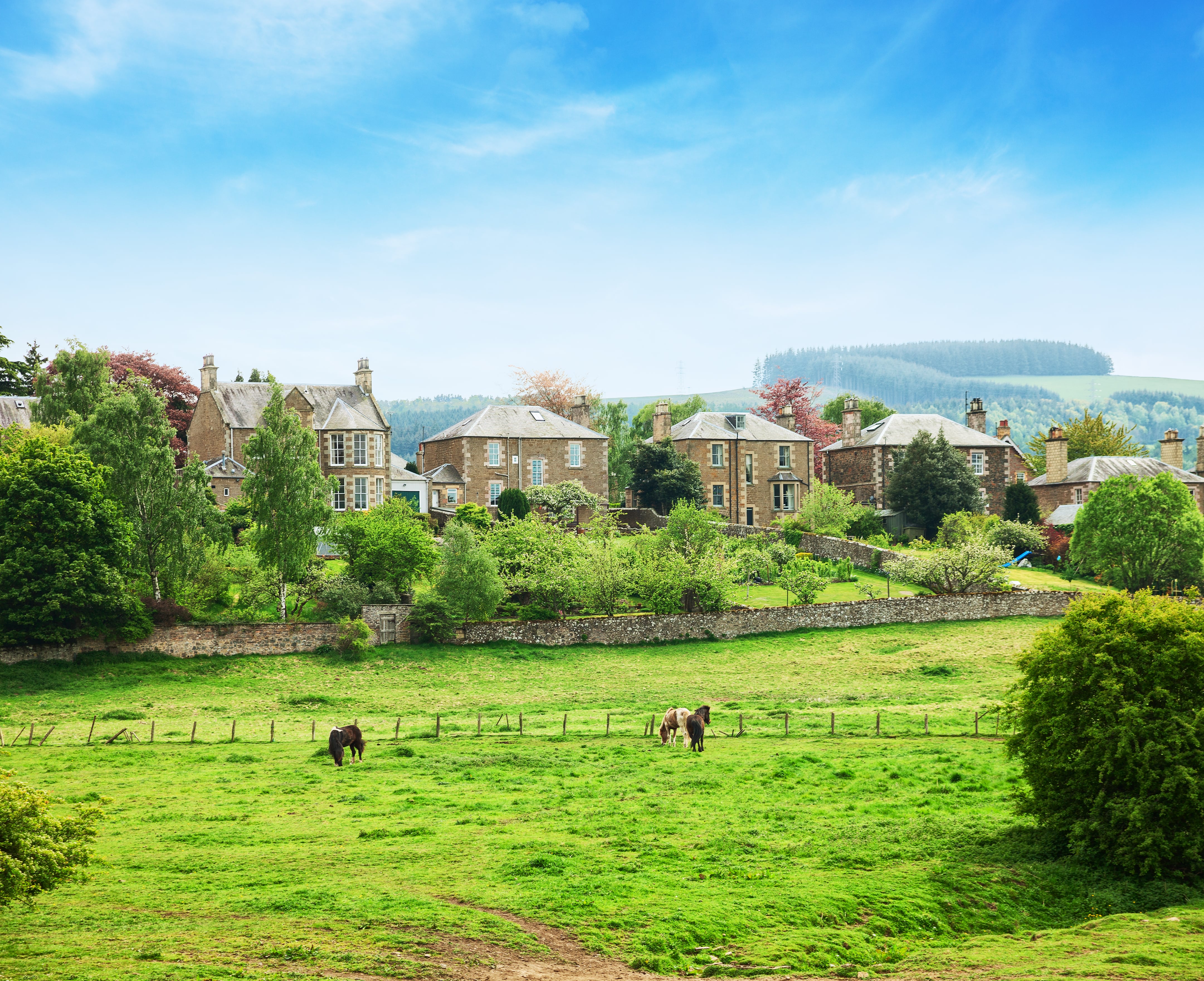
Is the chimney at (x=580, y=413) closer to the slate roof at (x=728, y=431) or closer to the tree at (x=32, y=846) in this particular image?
the slate roof at (x=728, y=431)

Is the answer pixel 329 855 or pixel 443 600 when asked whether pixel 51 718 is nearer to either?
pixel 443 600

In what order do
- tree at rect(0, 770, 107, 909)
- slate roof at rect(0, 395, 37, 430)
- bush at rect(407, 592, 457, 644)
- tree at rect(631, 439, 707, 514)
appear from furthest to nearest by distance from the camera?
tree at rect(631, 439, 707, 514), slate roof at rect(0, 395, 37, 430), bush at rect(407, 592, 457, 644), tree at rect(0, 770, 107, 909)

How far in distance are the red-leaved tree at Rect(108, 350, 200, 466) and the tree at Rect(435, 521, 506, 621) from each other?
107ft

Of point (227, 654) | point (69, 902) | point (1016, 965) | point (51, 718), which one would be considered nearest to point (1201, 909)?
point (1016, 965)

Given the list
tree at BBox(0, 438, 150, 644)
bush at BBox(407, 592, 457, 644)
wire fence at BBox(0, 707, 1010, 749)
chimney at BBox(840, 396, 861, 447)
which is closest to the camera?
wire fence at BBox(0, 707, 1010, 749)

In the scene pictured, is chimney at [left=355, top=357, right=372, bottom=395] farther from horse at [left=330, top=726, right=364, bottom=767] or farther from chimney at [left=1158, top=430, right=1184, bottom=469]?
chimney at [left=1158, top=430, right=1184, bottom=469]

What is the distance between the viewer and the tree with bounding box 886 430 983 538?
2569 inches

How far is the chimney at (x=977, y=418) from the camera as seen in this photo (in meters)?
78.1

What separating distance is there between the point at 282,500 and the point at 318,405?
22037 millimetres

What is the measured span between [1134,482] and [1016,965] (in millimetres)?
49842

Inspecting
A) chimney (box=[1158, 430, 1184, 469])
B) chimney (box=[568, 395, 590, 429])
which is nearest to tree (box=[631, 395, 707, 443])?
chimney (box=[568, 395, 590, 429])

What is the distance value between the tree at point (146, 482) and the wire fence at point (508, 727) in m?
12.0

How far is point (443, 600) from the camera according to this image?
143 ft

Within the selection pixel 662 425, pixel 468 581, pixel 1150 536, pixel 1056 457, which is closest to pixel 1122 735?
pixel 468 581
